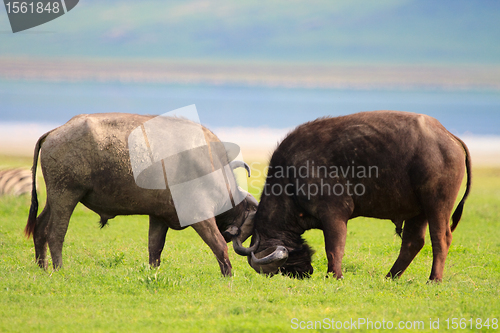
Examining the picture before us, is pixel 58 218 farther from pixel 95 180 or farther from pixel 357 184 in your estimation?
pixel 357 184

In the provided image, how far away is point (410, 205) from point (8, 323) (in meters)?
4.84

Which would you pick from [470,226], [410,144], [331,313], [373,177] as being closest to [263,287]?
[331,313]

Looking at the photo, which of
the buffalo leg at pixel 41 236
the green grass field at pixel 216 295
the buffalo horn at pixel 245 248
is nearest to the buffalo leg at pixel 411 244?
the green grass field at pixel 216 295

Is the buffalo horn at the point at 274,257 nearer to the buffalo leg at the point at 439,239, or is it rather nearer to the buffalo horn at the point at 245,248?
the buffalo horn at the point at 245,248

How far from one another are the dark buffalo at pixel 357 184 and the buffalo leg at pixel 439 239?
1 centimetres

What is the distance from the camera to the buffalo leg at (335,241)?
6617 mm

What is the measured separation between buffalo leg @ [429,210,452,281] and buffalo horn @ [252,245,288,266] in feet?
6.43

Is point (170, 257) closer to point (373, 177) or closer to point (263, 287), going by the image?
point (263, 287)

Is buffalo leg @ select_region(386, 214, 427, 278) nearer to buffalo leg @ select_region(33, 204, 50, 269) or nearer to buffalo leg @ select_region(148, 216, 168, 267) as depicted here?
buffalo leg @ select_region(148, 216, 168, 267)

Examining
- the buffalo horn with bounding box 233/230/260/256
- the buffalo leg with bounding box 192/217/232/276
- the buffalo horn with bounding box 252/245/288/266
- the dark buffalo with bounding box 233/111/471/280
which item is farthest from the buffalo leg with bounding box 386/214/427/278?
the buffalo leg with bounding box 192/217/232/276

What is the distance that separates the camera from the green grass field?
15.5 feet

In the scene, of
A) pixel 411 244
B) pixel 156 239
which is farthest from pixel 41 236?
pixel 411 244

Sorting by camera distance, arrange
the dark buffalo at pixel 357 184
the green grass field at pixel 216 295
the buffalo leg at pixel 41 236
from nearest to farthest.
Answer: the green grass field at pixel 216 295, the dark buffalo at pixel 357 184, the buffalo leg at pixel 41 236

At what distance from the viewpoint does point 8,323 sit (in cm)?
466
